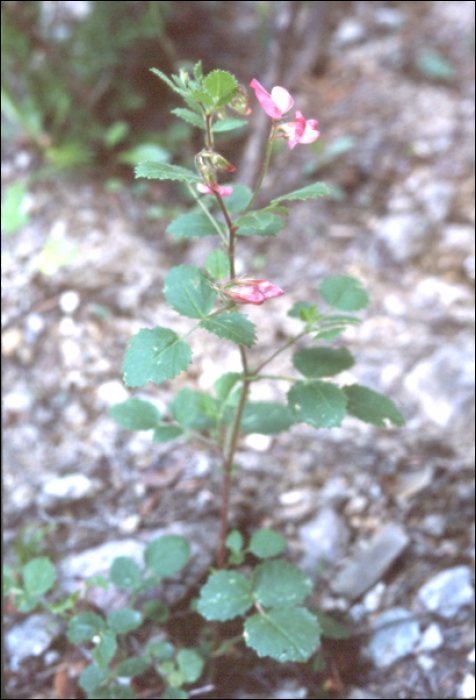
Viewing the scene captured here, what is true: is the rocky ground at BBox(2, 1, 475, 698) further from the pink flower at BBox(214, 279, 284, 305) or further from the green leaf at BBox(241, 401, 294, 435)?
the pink flower at BBox(214, 279, 284, 305)

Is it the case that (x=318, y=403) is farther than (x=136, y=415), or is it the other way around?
(x=136, y=415)

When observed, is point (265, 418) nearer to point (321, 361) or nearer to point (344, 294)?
point (321, 361)

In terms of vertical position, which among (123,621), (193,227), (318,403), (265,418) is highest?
(193,227)

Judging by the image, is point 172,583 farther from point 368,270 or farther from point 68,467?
point 368,270

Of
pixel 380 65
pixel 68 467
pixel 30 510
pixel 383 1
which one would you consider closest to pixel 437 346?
pixel 68 467

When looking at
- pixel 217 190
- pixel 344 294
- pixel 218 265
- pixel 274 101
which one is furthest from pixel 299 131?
pixel 344 294

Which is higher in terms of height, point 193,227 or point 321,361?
point 193,227

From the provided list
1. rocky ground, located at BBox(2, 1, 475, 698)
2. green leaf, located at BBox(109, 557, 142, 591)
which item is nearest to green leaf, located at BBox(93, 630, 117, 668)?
green leaf, located at BBox(109, 557, 142, 591)
